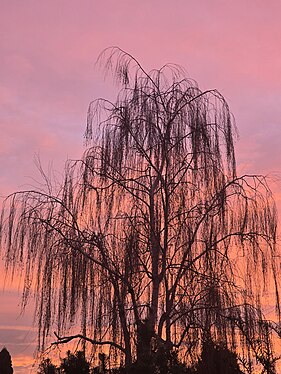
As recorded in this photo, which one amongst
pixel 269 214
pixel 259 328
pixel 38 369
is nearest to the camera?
pixel 259 328

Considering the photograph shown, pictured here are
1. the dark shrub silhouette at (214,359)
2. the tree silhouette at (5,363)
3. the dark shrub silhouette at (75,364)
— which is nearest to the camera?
the dark shrub silhouette at (214,359)

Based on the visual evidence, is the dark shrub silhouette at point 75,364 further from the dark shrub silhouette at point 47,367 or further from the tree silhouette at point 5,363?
the tree silhouette at point 5,363

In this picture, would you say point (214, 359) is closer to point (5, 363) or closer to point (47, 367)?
point (47, 367)

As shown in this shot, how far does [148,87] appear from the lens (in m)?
10.8

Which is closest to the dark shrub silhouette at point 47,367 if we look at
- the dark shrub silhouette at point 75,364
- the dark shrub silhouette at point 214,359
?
the dark shrub silhouette at point 75,364

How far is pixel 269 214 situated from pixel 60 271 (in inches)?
137

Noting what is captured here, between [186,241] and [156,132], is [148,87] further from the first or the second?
[186,241]

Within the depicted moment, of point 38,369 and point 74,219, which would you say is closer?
point 74,219

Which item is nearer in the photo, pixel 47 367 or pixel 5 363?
pixel 47 367

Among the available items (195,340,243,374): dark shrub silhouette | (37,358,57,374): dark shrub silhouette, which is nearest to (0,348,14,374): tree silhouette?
(37,358,57,374): dark shrub silhouette

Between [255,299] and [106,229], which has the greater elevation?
[106,229]

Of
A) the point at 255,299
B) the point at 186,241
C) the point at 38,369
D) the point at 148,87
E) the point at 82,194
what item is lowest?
the point at 38,369

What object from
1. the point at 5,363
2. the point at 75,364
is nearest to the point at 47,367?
the point at 75,364

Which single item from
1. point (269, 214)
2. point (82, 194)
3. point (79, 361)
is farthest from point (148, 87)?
point (79, 361)
